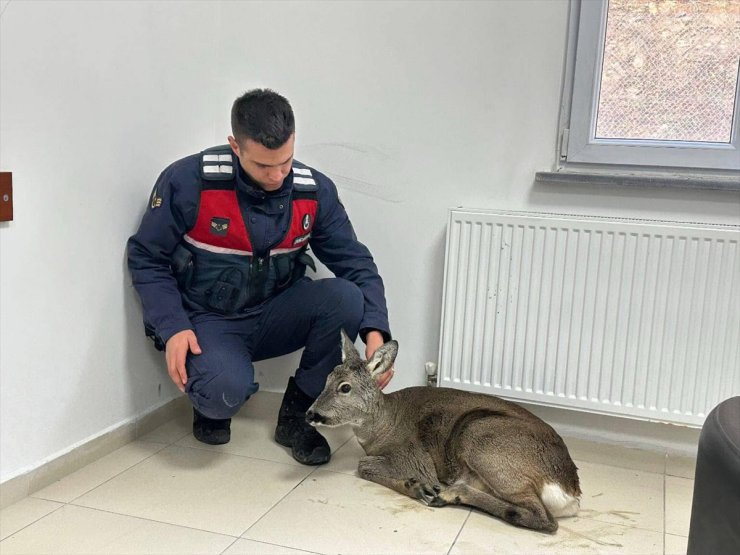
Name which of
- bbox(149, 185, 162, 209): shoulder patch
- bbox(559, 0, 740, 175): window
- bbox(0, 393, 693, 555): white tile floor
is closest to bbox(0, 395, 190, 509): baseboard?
bbox(0, 393, 693, 555): white tile floor

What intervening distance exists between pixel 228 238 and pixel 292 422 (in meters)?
0.67

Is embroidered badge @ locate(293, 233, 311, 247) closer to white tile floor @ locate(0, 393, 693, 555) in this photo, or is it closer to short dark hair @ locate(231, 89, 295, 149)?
short dark hair @ locate(231, 89, 295, 149)

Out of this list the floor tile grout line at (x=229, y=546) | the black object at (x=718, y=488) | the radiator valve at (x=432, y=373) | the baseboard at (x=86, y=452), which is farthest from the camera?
the radiator valve at (x=432, y=373)

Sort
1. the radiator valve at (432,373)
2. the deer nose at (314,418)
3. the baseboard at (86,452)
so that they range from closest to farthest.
→ 1. the baseboard at (86,452)
2. the deer nose at (314,418)
3. the radiator valve at (432,373)

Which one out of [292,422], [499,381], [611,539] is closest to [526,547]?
[611,539]

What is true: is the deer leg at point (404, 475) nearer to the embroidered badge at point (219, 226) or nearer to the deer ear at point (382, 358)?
the deer ear at point (382, 358)

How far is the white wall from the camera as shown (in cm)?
217

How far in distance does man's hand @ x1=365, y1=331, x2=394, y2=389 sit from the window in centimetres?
88

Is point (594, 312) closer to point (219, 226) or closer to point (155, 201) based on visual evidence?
point (219, 226)

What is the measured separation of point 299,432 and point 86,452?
674 millimetres

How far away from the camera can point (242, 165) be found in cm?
241

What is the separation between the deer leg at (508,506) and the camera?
2096 millimetres

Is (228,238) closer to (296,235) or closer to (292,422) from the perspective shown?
(296,235)

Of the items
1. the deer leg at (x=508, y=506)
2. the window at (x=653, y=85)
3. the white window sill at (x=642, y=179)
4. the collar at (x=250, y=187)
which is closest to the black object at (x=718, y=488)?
the deer leg at (x=508, y=506)
